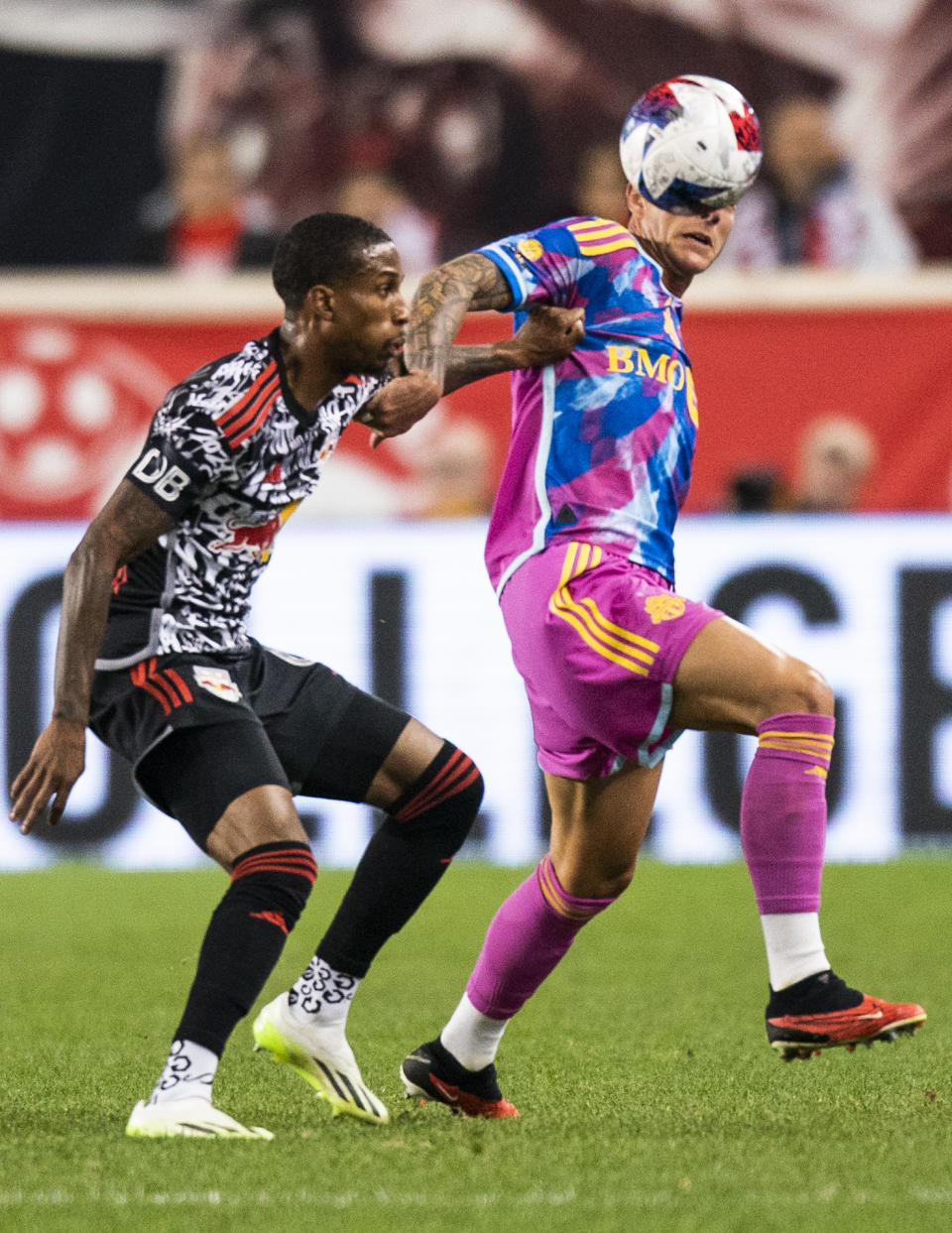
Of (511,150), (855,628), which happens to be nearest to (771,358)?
(511,150)

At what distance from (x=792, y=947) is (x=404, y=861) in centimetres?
97

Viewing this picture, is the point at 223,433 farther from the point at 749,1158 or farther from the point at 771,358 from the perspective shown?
the point at 771,358

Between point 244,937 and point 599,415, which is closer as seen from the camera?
point 244,937

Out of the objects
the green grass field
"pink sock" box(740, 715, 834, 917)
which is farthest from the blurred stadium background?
"pink sock" box(740, 715, 834, 917)

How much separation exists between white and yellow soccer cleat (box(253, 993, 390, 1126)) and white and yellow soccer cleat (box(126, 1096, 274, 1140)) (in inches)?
15.3

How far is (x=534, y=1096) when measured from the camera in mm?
4543

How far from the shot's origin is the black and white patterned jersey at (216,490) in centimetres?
397

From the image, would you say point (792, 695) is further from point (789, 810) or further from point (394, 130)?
point (394, 130)

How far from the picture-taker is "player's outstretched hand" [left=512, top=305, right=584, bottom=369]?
168 inches

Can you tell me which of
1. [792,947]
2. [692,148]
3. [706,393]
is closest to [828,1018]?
[792,947]

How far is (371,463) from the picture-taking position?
11.7m

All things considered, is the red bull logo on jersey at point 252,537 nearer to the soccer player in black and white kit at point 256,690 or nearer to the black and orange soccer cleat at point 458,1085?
the soccer player in black and white kit at point 256,690

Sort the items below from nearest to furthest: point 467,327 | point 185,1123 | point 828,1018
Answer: point 828,1018, point 185,1123, point 467,327

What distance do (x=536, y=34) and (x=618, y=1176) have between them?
10.8m
